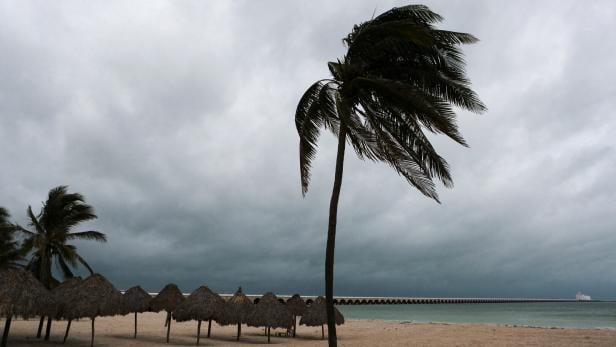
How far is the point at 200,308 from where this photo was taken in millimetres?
20766

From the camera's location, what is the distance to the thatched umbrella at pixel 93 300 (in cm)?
1642

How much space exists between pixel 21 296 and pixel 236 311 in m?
9.38

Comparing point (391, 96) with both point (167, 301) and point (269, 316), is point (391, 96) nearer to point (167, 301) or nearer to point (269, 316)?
point (269, 316)

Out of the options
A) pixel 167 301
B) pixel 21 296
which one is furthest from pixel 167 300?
pixel 21 296

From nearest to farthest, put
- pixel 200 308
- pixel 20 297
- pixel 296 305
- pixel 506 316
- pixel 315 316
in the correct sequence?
pixel 20 297 → pixel 200 308 → pixel 315 316 → pixel 296 305 → pixel 506 316

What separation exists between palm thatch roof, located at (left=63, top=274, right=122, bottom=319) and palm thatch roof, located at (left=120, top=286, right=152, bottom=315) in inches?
76.1

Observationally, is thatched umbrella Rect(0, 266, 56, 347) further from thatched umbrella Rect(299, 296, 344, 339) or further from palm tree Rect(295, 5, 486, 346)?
thatched umbrella Rect(299, 296, 344, 339)

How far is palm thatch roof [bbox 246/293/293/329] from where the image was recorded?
2186 cm

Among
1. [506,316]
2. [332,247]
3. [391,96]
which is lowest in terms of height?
[506,316]

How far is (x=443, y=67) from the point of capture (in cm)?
962

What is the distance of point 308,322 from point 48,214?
A: 13.8 m

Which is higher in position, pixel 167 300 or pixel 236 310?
pixel 167 300

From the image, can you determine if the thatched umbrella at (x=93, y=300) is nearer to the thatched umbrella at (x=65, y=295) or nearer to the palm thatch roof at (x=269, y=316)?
the thatched umbrella at (x=65, y=295)

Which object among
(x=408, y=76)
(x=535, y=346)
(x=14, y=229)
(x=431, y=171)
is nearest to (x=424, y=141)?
(x=431, y=171)
